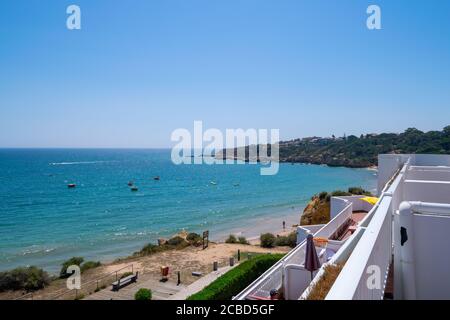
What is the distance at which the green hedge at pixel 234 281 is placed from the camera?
43.9 feet

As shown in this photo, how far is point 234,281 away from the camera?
1448 centimetres

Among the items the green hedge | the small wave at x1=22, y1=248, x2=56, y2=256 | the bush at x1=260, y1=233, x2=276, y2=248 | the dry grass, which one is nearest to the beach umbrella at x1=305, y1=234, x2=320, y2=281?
the dry grass

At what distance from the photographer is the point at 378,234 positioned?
12.2ft

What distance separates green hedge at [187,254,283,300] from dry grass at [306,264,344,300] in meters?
9.51

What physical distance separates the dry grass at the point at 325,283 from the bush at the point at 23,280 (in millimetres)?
19067

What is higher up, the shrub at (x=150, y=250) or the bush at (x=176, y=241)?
the bush at (x=176, y=241)

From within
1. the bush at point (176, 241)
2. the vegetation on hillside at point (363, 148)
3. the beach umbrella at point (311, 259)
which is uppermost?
the vegetation on hillside at point (363, 148)

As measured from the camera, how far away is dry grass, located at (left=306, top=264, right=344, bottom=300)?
3582mm

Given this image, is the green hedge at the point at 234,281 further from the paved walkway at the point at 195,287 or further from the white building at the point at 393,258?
the white building at the point at 393,258

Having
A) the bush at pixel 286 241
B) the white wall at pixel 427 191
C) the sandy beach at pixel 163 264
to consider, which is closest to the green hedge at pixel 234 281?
the sandy beach at pixel 163 264

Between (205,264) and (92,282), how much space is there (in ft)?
22.1

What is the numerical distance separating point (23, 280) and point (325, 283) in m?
20.2

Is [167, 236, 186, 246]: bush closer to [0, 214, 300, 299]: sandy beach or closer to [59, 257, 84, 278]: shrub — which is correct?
[0, 214, 300, 299]: sandy beach
